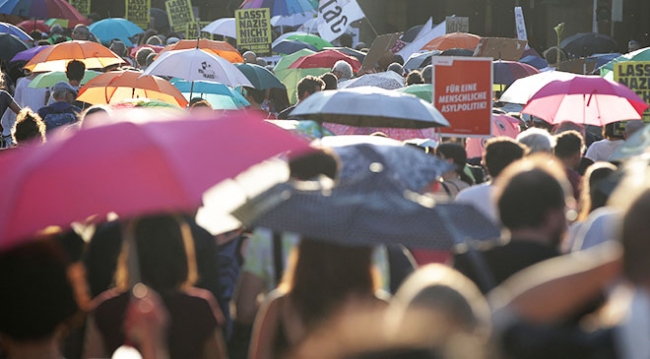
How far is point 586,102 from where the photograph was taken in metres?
10.7

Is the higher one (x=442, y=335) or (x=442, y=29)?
(x=442, y=335)

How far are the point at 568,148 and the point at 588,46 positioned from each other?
1890 centimetres

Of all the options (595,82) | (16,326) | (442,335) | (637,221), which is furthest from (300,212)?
(595,82)

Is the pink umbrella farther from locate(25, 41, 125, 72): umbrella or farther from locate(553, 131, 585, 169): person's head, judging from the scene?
locate(25, 41, 125, 72): umbrella

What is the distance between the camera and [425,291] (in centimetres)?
292

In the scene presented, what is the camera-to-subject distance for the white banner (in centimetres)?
1939

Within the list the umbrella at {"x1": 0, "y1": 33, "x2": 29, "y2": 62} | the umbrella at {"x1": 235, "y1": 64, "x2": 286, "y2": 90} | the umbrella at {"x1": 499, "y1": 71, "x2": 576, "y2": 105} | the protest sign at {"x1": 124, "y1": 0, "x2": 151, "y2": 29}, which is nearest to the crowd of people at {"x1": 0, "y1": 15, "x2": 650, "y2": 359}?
the umbrella at {"x1": 499, "y1": 71, "x2": 576, "y2": 105}

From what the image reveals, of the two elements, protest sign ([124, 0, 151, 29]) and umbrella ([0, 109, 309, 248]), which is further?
protest sign ([124, 0, 151, 29])

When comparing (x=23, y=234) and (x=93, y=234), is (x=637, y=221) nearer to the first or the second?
(x=23, y=234)

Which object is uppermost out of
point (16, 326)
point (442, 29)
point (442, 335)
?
point (442, 335)

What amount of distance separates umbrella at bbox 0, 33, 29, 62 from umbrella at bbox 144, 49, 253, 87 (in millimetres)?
7100

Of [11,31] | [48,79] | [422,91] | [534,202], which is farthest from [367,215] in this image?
[11,31]

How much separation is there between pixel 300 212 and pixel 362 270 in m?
0.27

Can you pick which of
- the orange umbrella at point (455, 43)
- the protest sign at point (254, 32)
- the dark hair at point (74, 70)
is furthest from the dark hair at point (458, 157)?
the protest sign at point (254, 32)
